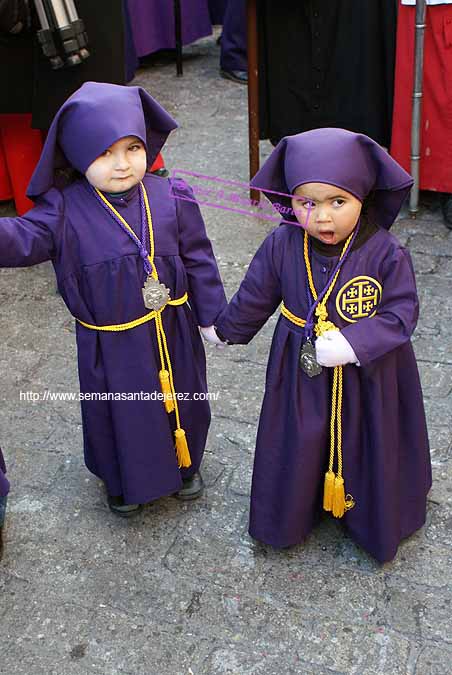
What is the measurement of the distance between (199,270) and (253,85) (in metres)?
1.98

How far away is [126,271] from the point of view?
253cm

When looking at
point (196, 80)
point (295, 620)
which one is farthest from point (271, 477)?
point (196, 80)

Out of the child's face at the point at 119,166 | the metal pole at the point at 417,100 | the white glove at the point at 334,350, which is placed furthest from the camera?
the metal pole at the point at 417,100

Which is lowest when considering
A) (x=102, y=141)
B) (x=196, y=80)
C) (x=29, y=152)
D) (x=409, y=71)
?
(x=196, y=80)

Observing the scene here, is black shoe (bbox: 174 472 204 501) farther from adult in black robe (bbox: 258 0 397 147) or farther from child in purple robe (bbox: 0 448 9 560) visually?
adult in black robe (bbox: 258 0 397 147)

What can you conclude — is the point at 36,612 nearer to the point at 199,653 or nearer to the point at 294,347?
the point at 199,653

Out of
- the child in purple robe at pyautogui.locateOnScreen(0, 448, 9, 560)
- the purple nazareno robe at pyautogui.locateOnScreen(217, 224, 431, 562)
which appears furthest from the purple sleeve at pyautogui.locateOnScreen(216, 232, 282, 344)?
the child in purple robe at pyautogui.locateOnScreen(0, 448, 9, 560)

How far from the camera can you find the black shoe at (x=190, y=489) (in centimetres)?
297

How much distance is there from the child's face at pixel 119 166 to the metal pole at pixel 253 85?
2014mm

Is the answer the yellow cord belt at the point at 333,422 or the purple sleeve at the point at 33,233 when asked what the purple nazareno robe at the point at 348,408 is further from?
the purple sleeve at the point at 33,233

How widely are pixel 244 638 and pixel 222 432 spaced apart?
0.91 m

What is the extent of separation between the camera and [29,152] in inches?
171

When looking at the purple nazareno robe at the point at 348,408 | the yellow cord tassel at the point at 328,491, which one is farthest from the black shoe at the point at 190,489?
the yellow cord tassel at the point at 328,491

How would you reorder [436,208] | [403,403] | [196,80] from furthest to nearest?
[196,80], [436,208], [403,403]
